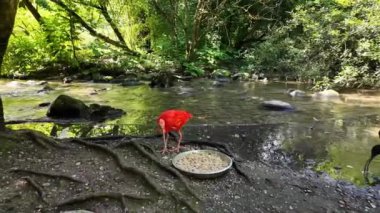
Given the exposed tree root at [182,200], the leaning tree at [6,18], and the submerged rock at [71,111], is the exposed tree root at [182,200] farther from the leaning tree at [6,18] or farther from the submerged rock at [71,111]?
the submerged rock at [71,111]

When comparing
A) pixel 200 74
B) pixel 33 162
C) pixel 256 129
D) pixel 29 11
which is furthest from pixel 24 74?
pixel 33 162

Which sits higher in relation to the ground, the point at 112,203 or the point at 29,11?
the point at 29,11

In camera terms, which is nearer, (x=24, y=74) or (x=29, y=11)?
(x=24, y=74)

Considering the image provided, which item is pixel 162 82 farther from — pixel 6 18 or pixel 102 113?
pixel 6 18

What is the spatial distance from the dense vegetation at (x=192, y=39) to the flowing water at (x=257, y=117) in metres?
1.60

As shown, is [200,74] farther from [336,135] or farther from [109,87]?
[336,135]

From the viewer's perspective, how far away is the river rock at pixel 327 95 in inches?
517

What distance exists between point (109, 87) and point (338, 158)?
1086cm

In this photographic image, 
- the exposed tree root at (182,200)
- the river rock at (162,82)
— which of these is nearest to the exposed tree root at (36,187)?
the exposed tree root at (182,200)

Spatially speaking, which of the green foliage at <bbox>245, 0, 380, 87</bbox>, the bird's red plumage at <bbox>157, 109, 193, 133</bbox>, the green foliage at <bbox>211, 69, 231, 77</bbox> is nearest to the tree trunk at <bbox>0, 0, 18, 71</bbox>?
the bird's red plumage at <bbox>157, 109, 193, 133</bbox>

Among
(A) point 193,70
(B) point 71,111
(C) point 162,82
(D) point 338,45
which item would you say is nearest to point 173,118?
(B) point 71,111

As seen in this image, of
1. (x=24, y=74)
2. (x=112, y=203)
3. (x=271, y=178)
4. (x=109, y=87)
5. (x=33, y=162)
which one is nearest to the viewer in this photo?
(x=112, y=203)

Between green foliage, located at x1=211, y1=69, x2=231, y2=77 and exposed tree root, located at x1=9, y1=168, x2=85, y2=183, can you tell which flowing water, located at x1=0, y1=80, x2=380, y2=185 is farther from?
exposed tree root, located at x1=9, y1=168, x2=85, y2=183

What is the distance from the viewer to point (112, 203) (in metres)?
4.49
